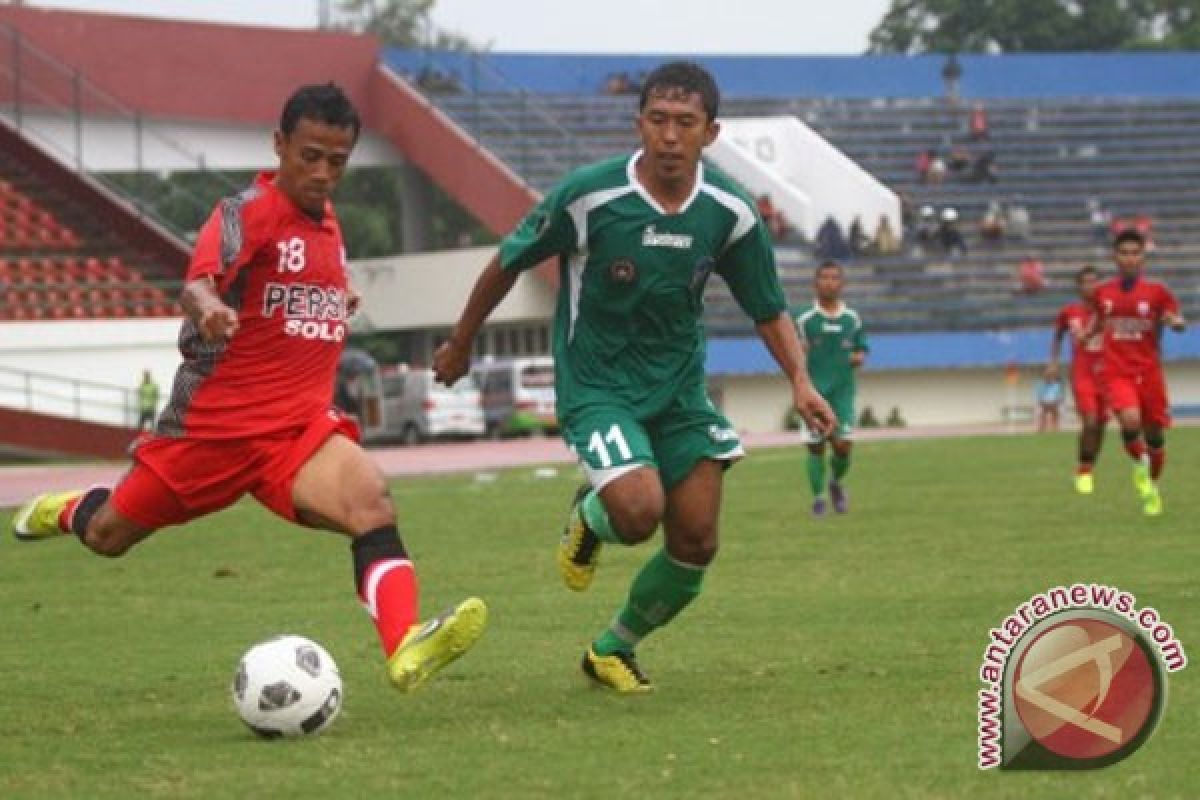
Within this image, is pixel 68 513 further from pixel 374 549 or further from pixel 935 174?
pixel 935 174

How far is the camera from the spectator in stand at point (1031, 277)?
59188 mm

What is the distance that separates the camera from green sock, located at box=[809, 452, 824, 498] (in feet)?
75.9

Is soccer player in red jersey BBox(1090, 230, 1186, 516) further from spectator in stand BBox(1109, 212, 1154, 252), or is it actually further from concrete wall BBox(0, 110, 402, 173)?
spectator in stand BBox(1109, 212, 1154, 252)

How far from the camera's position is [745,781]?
25.2 feet

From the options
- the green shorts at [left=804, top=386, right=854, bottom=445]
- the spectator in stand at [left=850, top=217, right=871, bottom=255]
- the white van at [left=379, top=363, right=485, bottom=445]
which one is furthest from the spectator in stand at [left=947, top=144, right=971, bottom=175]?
the green shorts at [left=804, top=386, right=854, bottom=445]

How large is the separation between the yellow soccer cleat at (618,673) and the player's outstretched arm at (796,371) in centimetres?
119

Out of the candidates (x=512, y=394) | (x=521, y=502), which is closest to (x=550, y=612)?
(x=521, y=502)

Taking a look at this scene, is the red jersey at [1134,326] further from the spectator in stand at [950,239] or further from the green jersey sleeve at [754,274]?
the spectator in stand at [950,239]

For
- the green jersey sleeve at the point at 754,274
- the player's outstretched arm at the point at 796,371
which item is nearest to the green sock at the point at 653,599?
the player's outstretched arm at the point at 796,371

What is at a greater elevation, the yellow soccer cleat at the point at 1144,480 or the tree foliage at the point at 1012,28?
the tree foliage at the point at 1012,28

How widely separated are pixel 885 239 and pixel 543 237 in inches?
1967

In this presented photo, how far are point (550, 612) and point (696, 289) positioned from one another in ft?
14.3


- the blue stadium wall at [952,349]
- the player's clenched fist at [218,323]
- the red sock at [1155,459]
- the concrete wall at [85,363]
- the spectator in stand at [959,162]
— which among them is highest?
the player's clenched fist at [218,323]

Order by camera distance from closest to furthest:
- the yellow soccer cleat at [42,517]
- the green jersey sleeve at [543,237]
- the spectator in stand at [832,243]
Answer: the green jersey sleeve at [543,237]
the yellow soccer cleat at [42,517]
the spectator in stand at [832,243]
